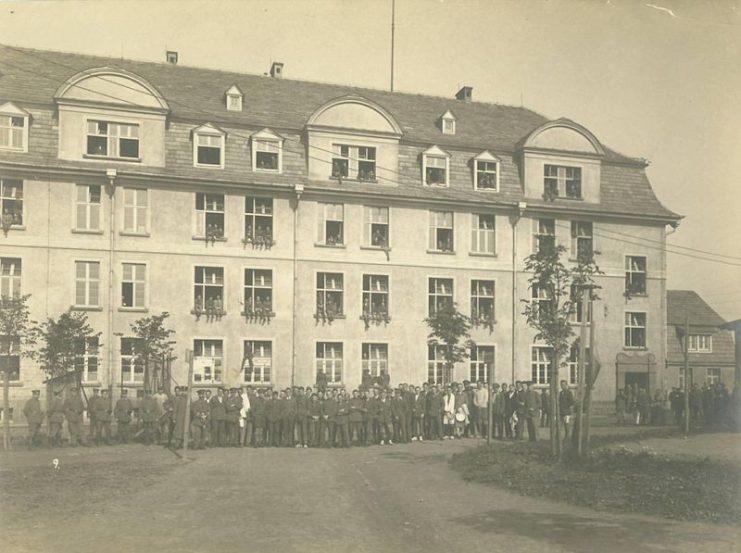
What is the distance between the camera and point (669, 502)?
36.8 ft

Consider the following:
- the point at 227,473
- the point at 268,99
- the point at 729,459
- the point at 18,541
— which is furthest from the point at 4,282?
the point at 729,459

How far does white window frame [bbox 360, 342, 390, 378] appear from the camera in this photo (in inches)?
1192

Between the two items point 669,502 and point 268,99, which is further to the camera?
point 268,99

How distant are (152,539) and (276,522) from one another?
171cm

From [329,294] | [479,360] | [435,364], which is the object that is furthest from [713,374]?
[329,294]

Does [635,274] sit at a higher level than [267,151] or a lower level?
lower

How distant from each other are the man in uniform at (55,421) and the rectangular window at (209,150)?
11677 millimetres

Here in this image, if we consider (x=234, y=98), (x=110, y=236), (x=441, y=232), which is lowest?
(x=110, y=236)

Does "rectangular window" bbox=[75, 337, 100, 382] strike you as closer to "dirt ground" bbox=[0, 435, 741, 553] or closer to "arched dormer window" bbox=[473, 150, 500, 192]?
"dirt ground" bbox=[0, 435, 741, 553]

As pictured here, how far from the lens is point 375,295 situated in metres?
30.8

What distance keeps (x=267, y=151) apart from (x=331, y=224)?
377 cm

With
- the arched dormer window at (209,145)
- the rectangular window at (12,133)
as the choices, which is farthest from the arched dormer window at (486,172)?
the rectangular window at (12,133)

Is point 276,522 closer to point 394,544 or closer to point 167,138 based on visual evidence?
point 394,544

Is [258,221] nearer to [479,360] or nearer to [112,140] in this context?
[112,140]
